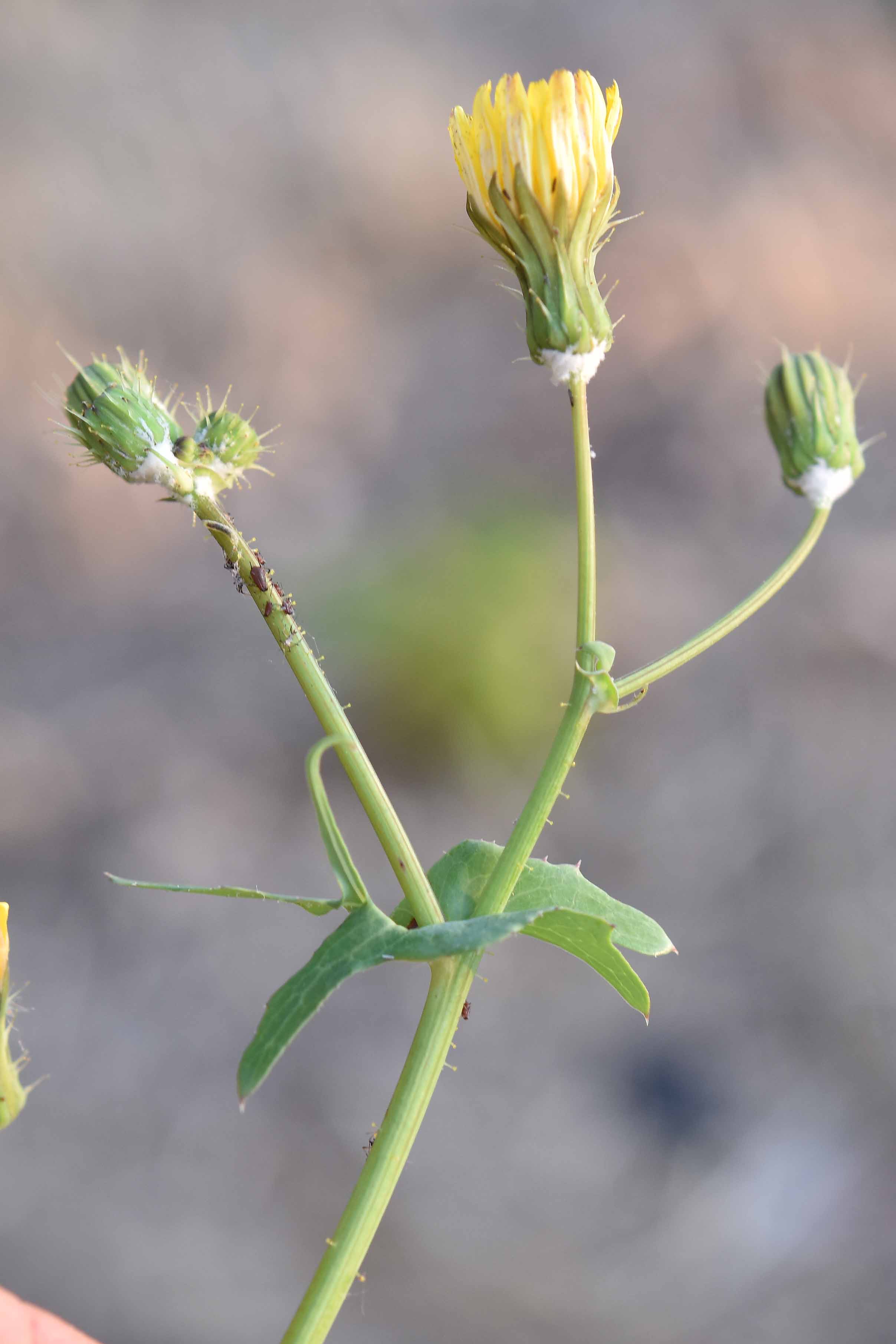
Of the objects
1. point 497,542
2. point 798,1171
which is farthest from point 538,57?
point 798,1171

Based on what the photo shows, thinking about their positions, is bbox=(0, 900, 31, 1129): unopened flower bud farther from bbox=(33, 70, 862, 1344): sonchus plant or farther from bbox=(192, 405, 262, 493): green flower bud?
bbox=(192, 405, 262, 493): green flower bud

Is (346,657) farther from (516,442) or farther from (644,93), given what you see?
(644,93)

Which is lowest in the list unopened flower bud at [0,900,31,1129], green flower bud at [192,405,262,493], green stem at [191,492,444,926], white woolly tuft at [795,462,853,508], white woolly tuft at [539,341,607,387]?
unopened flower bud at [0,900,31,1129]

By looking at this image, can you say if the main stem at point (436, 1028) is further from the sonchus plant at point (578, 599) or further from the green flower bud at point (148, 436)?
the green flower bud at point (148, 436)

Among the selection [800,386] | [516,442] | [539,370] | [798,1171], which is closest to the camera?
[800,386]

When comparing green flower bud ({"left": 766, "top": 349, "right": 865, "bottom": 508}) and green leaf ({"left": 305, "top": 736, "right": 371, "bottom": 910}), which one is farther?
→ green flower bud ({"left": 766, "top": 349, "right": 865, "bottom": 508})

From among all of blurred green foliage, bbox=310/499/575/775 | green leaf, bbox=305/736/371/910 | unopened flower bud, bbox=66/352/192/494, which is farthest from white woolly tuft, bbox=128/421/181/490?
blurred green foliage, bbox=310/499/575/775
